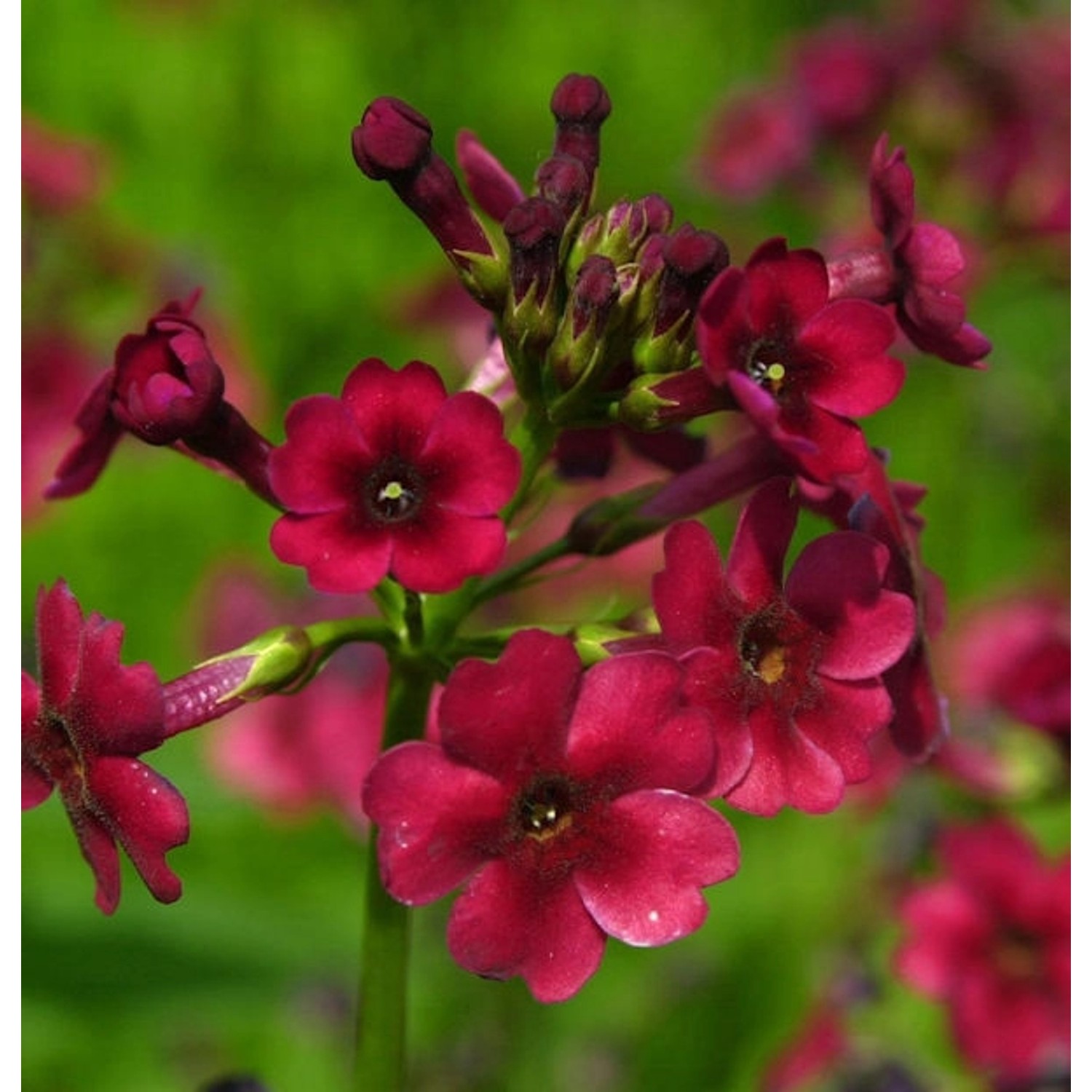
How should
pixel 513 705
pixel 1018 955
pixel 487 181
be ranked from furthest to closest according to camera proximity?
pixel 1018 955 < pixel 487 181 < pixel 513 705

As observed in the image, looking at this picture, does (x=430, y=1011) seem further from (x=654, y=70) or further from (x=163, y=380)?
(x=654, y=70)

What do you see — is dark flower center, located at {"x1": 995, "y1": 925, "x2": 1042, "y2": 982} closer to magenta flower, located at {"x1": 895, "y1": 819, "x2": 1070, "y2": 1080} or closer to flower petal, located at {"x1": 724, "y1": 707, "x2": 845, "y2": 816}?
magenta flower, located at {"x1": 895, "y1": 819, "x2": 1070, "y2": 1080}

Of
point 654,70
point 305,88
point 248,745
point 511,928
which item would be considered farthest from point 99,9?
point 511,928

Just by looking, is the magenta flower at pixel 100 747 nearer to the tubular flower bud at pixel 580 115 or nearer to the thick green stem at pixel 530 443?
the thick green stem at pixel 530 443

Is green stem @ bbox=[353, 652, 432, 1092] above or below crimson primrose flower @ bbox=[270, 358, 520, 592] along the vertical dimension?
below

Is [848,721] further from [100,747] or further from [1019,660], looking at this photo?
[1019,660]

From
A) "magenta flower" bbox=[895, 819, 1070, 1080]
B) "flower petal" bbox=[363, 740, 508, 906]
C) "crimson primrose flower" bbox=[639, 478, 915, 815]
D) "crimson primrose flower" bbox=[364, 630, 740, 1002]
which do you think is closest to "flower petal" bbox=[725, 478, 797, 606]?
"crimson primrose flower" bbox=[639, 478, 915, 815]

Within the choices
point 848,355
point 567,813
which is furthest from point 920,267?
point 567,813
